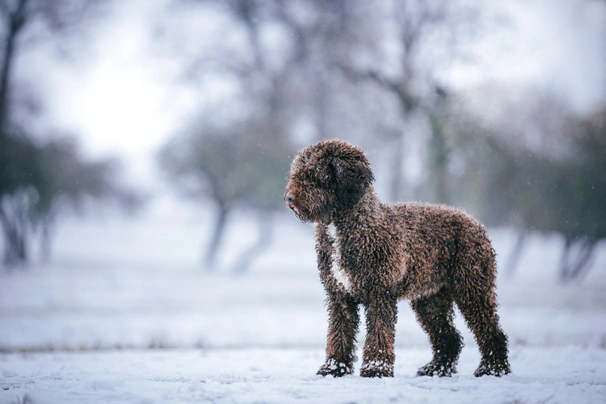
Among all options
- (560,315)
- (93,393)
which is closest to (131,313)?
(560,315)

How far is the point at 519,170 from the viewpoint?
1769 centimetres

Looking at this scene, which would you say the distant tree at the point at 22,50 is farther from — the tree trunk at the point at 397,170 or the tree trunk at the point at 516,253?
the tree trunk at the point at 516,253

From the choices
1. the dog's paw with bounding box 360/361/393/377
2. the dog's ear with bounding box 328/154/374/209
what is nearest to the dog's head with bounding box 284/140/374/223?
the dog's ear with bounding box 328/154/374/209

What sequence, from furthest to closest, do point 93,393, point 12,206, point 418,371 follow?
point 12,206 < point 418,371 < point 93,393

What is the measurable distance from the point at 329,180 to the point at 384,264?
834mm

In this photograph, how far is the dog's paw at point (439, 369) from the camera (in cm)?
538

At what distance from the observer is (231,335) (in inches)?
452

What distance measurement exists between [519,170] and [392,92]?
15.1 ft

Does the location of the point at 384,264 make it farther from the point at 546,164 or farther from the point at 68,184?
the point at 68,184

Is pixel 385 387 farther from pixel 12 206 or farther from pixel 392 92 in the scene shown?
pixel 12 206

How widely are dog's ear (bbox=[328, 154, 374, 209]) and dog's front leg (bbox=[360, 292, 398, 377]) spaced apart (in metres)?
0.82

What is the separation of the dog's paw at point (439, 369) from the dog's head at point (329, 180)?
1824 millimetres

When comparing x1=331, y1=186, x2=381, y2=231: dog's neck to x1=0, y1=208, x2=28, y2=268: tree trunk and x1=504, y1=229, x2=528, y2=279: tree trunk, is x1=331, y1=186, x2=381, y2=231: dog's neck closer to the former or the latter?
x1=504, y1=229, x2=528, y2=279: tree trunk

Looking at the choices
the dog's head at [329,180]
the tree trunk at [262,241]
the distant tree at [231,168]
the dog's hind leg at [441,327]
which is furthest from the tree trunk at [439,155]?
the tree trunk at [262,241]
